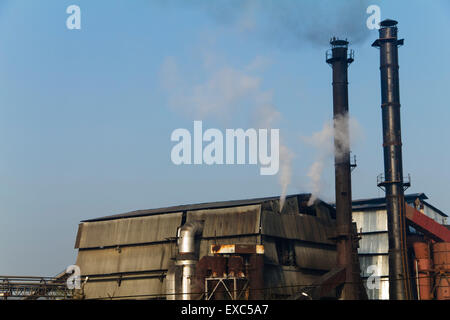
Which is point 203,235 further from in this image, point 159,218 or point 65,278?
point 65,278

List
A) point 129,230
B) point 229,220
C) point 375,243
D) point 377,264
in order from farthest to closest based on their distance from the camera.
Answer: point 375,243
point 377,264
point 129,230
point 229,220

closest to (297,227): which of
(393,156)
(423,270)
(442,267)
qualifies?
(393,156)

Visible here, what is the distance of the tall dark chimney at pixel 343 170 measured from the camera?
2175 inches

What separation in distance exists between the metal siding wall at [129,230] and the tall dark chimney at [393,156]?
18.5 m

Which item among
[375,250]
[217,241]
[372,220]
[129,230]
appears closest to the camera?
[217,241]

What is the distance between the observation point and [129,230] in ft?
203

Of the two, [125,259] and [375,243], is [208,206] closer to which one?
[125,259]

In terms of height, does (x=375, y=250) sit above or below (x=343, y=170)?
below

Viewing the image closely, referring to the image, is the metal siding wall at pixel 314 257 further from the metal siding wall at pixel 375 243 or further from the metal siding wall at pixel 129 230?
the metal siding wall at pixel 129 230

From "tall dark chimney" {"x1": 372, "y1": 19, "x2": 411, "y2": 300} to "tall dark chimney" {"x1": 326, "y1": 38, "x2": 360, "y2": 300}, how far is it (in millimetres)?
5693

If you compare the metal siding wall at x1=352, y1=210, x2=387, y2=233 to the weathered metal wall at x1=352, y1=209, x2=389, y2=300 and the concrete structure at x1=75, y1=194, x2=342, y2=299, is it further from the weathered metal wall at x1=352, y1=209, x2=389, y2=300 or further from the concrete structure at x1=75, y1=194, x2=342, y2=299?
the concrete structure at x1=75, y1=194, x2=342, y2=299

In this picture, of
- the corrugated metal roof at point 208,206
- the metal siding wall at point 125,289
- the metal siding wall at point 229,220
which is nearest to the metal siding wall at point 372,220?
the corrugated metal roof at point 208,206

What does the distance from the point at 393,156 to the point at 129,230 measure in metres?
24.1
